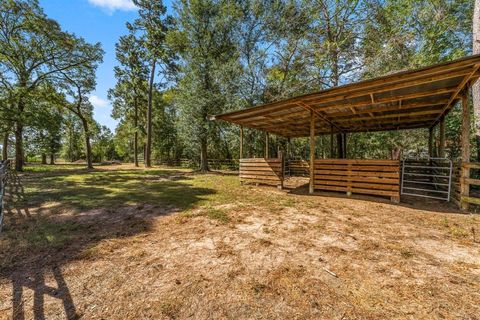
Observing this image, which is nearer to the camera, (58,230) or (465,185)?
(58,230)

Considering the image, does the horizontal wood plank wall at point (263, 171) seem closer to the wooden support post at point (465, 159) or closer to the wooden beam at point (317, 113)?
the wooden beam at point (317, 113)

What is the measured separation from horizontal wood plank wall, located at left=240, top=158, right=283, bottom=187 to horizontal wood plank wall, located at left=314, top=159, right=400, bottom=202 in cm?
145

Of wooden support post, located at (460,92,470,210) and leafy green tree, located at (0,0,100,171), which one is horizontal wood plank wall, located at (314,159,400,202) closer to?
wooden support post, located at (460,92,470,210)

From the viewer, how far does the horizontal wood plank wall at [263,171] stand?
7820 mm

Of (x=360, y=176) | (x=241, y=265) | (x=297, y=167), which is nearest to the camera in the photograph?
(x=241, y=265)

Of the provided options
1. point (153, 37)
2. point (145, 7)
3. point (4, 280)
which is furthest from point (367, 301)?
point (145, 7)

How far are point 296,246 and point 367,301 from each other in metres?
1.14

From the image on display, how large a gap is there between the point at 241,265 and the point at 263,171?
236 inches

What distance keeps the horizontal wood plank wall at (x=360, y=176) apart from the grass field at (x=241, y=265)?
1.33 metres

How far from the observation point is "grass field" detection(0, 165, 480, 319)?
5.62 ft

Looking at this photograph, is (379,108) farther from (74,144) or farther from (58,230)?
(74,144)

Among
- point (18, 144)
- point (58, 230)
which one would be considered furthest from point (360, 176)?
point (18, 144)

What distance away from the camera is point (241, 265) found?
7.82 feet

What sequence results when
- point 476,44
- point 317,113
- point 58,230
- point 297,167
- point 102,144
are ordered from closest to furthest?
1. point 58,230
2. point 476,44
3. point 317,113
4. point 297,167
5. point 102,144
